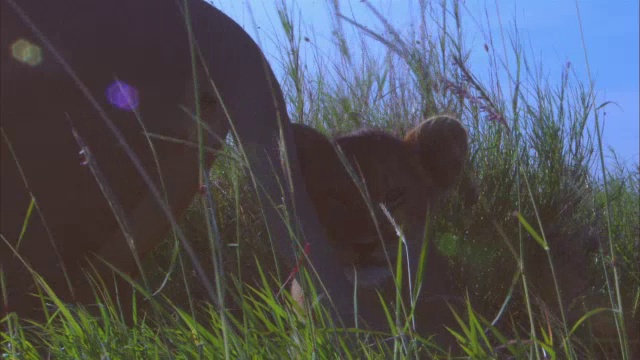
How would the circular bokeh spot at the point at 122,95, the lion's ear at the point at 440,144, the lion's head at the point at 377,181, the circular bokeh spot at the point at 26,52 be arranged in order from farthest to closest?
1. the lion's ear at the point at 440,144
2. the lion's head at the point at 377,181
3. the circular bokeh spot at the point at 122,95
4. the circular bokeh spot at the point at 26,52

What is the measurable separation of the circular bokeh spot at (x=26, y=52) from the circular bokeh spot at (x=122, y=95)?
19 centimetres

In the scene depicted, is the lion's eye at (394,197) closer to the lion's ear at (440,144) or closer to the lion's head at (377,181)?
the lion's head at (377,181)

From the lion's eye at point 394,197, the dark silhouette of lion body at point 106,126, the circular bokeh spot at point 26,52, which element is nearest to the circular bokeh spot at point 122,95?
the dark silhouette of lion body at point 106,126

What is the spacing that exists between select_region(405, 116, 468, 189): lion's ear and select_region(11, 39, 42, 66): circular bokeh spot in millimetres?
1064

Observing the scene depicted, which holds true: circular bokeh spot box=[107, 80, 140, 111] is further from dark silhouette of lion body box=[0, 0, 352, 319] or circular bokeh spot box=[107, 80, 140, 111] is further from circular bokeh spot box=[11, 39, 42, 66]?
circular bokeh spot box=[11, 39, 42, 66]

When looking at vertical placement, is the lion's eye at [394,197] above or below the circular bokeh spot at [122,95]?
below

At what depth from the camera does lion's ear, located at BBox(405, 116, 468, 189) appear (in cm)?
242

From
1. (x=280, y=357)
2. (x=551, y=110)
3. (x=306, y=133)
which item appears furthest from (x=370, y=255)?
(x=551, y=110)

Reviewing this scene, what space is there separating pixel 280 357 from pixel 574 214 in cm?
191

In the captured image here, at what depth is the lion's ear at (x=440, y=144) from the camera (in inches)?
95.4

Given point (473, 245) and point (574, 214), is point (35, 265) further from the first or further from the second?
point (574, 214)

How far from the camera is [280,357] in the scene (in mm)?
1491

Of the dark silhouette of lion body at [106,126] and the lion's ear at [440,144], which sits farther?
the lion's ear at [440,144]

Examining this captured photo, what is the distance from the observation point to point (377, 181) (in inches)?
92.3
